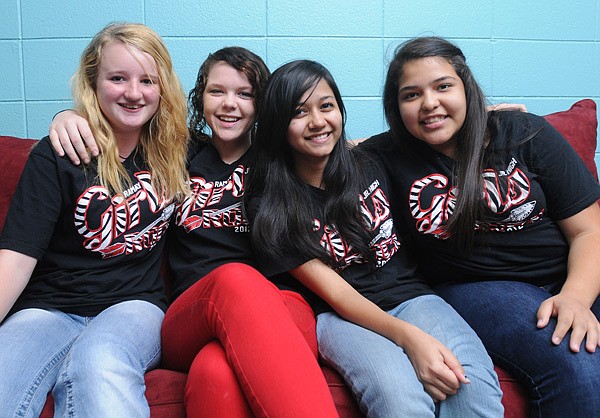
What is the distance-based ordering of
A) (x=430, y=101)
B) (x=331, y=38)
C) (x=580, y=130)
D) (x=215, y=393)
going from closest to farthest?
(x=215, y=393), (x=430, y=101), (x=580, y=130), (x=331, y=38)

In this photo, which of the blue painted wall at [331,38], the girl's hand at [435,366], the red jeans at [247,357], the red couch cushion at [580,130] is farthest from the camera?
→ the blue painted wall at [331,38]

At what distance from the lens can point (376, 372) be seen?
1.18 m

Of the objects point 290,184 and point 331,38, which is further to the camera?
point 331,38

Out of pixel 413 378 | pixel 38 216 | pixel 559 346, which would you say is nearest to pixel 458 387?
pixel 413 378

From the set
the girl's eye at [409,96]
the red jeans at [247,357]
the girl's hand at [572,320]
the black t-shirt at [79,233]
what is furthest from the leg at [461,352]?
the black t-shirt at [79,233]

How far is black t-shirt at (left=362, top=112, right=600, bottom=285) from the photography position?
146 centimetres

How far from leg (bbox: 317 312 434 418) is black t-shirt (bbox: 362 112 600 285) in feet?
1.13

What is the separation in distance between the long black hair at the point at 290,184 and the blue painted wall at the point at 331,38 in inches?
23.1

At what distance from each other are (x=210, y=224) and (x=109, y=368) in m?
0.49

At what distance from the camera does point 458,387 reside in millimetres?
1167

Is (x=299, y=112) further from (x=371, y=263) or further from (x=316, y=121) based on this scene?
(x=371, y=263)

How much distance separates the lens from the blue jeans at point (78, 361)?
3.59 ft

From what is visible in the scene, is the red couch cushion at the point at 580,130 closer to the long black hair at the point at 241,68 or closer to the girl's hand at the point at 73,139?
the long black hair at the point at 241,68

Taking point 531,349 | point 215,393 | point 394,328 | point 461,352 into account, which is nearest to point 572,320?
point 531,349
